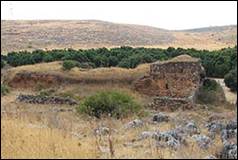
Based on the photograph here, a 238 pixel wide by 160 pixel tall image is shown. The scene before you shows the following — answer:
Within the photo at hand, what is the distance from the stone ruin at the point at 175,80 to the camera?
2208 cm

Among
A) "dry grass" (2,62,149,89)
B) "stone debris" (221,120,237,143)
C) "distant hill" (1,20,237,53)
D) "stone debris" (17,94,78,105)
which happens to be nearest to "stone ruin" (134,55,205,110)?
"dry grass" (2,62,149,89)

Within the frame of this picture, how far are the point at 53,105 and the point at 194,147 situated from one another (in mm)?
13506

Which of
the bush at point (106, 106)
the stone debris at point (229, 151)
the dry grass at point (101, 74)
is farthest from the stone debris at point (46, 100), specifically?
the stone debris at point (229, 151)

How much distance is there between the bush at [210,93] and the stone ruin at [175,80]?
0.40 metres

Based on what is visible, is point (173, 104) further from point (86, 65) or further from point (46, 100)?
point (86, 65)

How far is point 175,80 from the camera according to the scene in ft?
74.6

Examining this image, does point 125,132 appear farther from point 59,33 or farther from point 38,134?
point 59,33

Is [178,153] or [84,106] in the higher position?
[178,153]

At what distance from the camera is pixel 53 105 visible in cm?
2192

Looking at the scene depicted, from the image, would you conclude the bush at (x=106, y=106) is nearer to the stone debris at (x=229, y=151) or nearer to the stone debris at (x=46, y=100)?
the stone debris at (x=46, y=100)

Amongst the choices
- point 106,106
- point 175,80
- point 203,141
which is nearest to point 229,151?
point 203,141

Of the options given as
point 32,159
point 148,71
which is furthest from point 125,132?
point 148,71

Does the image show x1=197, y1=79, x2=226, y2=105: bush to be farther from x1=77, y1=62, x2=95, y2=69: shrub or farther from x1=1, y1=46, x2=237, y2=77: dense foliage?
x1=77, y1=62, x2=95, y2=69: shrub

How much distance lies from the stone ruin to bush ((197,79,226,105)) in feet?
1.32
